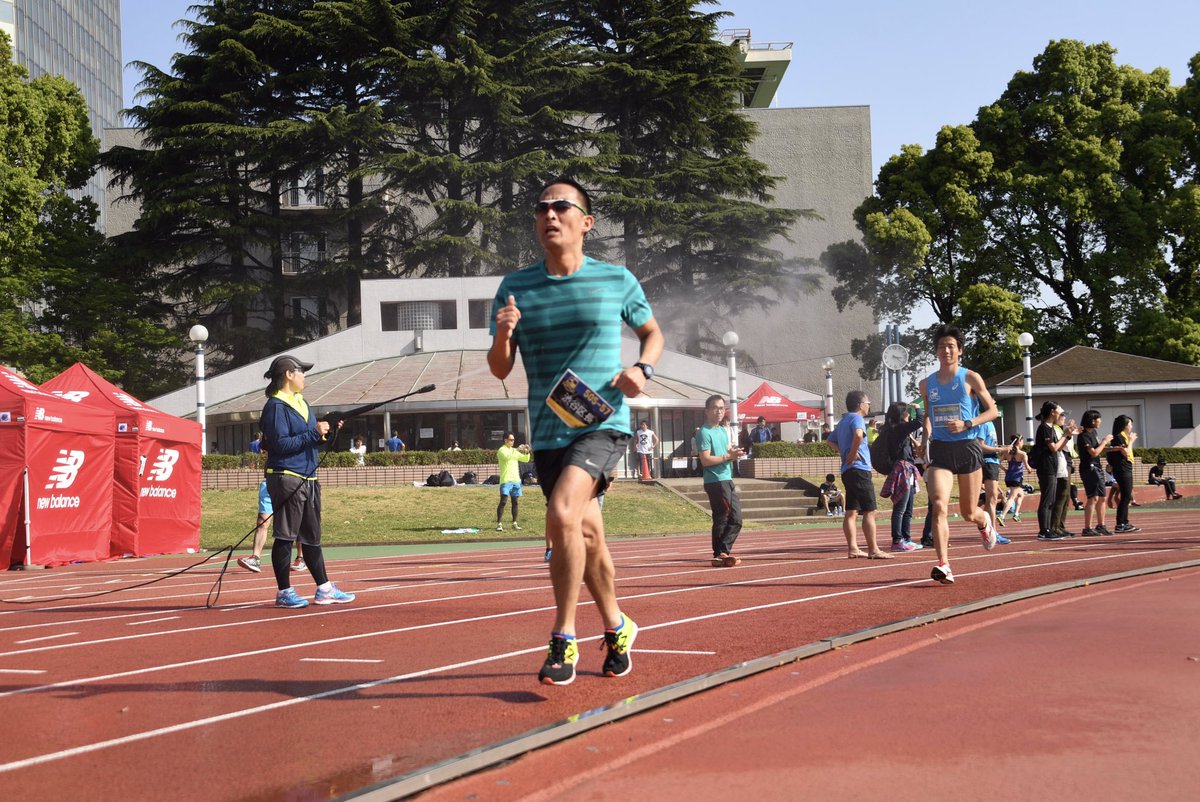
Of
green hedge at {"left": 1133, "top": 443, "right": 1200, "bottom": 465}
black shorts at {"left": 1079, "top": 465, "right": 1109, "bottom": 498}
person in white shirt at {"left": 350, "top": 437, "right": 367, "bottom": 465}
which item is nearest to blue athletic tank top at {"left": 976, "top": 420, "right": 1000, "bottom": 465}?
black shorts at {"left": 1079, "top": 465, "right": 1109, "bottom": 498}

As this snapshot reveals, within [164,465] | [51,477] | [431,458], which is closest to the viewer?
[51,477]

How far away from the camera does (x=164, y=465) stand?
20234mm

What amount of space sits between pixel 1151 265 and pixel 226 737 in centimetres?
4547

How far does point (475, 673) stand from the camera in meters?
5.83

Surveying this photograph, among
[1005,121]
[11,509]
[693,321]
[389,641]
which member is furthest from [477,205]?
[389,641]

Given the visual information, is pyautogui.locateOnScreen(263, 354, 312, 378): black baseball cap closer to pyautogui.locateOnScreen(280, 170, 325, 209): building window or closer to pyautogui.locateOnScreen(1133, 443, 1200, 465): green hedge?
pyautogui.locateOnScreen(1133, 443, 1200, 465): green hedge

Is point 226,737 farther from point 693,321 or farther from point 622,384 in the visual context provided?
point 693,321

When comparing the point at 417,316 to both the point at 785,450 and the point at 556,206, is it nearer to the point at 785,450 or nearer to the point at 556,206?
the point at 785,450

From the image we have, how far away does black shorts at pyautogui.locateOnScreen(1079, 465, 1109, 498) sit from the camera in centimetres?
1673

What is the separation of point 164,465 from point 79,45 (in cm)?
10419

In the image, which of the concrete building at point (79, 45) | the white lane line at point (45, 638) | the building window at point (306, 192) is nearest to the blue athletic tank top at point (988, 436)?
the white lane line at point (45, 638)

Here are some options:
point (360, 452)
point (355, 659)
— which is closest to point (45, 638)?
point (355, 659)

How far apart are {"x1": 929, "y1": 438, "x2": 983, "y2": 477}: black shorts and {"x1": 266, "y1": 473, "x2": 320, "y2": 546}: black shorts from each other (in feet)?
16.4

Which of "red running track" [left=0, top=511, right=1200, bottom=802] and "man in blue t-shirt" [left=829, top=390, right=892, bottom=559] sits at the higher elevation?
"man in blue t-shirt" [left=829, top=390, right=892, bottom=559]
